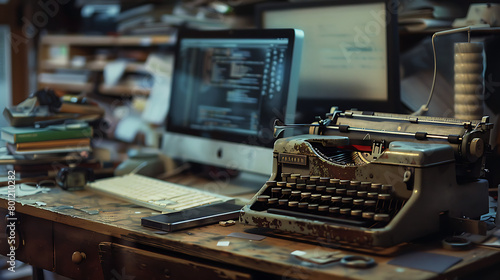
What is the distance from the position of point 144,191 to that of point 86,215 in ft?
0.74

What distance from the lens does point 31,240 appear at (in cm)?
152

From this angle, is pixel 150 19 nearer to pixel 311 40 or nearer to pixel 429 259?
pixel 311 40

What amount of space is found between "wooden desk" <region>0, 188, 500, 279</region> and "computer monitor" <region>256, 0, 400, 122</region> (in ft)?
2.06

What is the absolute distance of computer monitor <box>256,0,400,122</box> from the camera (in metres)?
1.60

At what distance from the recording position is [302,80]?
1.83 metres

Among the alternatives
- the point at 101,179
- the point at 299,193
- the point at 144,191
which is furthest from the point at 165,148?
the point at 299,193

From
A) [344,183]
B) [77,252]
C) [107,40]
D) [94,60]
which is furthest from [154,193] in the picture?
[94,60]

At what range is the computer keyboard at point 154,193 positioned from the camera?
4.68 feet

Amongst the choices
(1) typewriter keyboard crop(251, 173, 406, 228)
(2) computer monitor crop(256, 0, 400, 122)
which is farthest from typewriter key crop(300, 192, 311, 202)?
(2) computer monitor crop(256, 0, 400, 122)

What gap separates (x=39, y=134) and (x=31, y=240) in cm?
39

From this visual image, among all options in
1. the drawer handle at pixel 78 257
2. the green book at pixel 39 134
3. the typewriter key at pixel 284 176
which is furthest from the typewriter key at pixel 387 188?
the green book at pixel 39 134

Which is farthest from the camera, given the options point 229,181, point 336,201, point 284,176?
point 229,181

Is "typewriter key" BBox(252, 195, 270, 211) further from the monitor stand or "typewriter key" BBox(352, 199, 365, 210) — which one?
the monitor stand

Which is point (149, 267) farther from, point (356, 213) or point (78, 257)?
point (356, 213)
